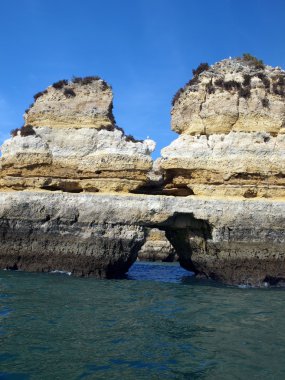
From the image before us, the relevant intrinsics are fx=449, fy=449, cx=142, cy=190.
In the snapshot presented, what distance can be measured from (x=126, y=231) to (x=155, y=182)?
12.3 feet

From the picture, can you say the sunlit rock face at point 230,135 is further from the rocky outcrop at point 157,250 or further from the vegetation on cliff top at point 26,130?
the rocky outcrop at point 157,250

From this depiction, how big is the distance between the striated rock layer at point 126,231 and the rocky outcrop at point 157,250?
76.4 ft

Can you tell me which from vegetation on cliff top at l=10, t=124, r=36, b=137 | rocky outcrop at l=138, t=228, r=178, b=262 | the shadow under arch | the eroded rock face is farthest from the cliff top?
rocky outcrop at l=138, t=228, r=178, b=262

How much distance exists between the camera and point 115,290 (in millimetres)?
13500

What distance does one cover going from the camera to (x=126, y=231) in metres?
17.0

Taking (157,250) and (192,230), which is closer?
(192,230)

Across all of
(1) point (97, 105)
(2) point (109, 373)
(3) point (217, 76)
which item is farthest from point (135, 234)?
(2) point (109, 373)

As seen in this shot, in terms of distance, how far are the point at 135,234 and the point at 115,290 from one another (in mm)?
3814

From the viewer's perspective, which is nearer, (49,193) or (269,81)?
(49,193)

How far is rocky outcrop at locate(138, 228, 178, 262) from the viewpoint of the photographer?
135 feet

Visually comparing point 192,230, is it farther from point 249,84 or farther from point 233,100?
point 249,84

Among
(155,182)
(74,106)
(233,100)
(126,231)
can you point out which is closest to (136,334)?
(126,231)

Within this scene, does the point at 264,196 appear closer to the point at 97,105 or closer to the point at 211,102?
the point at 211,102

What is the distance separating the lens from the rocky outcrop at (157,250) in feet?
135
